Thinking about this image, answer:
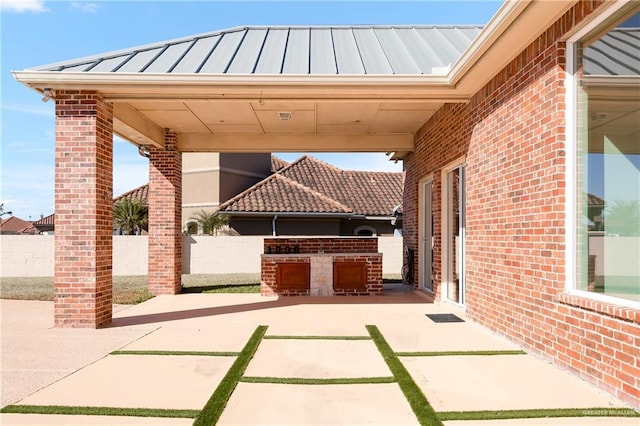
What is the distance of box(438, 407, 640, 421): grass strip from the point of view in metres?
3.29

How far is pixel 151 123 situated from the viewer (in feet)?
30.7

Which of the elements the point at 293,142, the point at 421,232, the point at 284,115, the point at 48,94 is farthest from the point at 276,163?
the point at 48,94

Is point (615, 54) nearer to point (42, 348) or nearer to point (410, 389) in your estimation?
point (410, 389)

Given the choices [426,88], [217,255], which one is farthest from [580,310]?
[217,255]

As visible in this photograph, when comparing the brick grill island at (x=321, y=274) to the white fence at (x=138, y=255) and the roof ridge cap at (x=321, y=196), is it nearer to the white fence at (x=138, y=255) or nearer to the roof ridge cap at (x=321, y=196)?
the white fence at (x=138, y=255)

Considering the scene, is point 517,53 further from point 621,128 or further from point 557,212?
point 557,212

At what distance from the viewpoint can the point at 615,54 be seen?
4.12 metres

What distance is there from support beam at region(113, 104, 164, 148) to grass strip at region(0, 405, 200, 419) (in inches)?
207

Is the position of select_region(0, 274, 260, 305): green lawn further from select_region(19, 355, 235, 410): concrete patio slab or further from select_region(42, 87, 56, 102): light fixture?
select_region(19, 355, 235, 410): concrete patio slab

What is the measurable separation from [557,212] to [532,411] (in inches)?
77.2

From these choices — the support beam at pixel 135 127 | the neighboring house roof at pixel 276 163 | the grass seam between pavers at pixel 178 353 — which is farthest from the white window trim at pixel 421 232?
the neighboring house roof at pixel 276 163

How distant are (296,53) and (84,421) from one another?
6.38 meters

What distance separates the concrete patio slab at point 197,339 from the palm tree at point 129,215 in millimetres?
15592

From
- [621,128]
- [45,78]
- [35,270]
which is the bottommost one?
[35,270]
